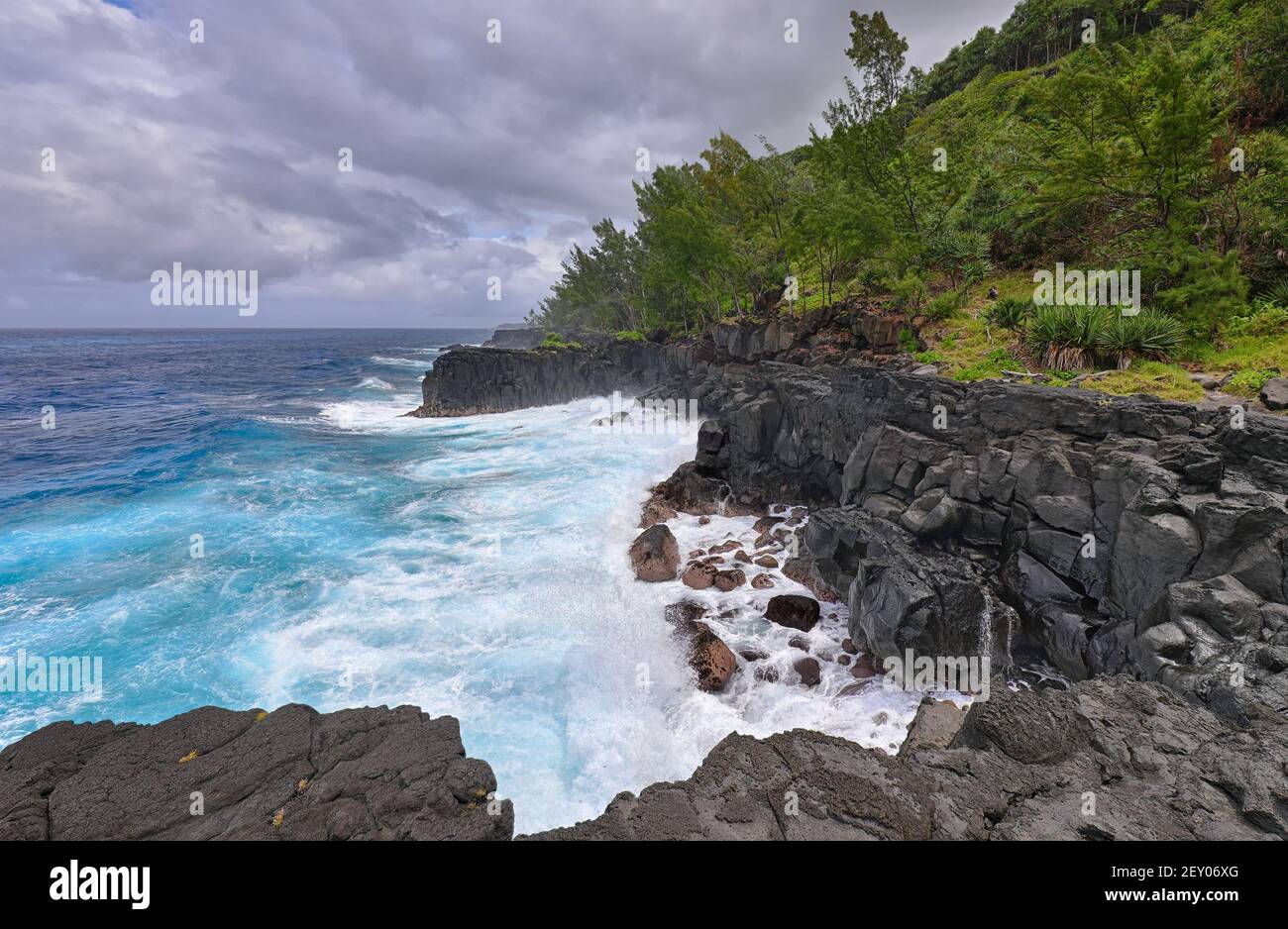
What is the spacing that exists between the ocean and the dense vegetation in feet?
46.3

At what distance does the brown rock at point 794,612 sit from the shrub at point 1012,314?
14.2 m

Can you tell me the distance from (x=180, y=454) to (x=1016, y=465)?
145 feet

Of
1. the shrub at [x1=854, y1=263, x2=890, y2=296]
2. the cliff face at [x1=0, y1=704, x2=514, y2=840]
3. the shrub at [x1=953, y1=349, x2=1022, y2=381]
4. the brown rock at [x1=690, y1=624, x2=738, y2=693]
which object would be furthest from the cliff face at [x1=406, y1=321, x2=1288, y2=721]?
the shrub at [x1=854, y1=263, x2=890, y2=296]

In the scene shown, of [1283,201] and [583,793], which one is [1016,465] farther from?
[1283,201]

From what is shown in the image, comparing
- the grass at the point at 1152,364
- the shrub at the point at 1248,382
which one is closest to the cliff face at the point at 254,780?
the grass at the point at 1152,364

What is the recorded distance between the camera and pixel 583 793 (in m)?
9.26

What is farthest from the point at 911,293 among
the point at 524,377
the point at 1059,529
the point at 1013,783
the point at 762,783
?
the point at 524,377

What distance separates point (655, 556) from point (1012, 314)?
17.0 meters

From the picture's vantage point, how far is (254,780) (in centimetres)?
604

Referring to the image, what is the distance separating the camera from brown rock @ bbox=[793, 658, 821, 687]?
38.5 ft

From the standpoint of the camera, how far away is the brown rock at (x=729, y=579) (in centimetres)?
1543

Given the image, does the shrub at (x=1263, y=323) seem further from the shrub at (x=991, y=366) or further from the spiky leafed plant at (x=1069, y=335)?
the shrub at (x=991, y=366)

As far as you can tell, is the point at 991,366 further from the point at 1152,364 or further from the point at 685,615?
the point at 685,615
